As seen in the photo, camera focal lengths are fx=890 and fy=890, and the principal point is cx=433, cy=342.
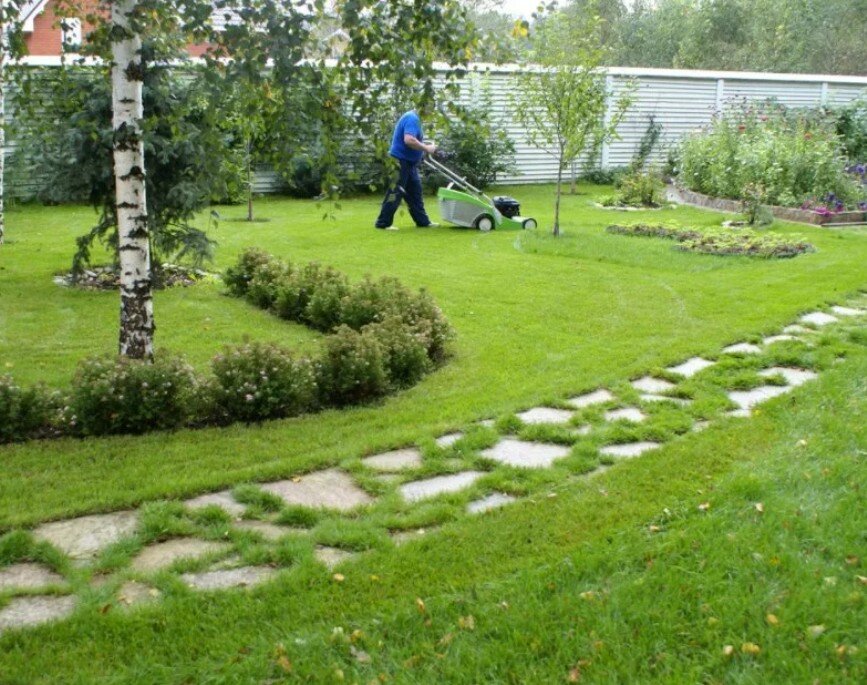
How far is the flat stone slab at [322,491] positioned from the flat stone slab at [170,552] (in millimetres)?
503

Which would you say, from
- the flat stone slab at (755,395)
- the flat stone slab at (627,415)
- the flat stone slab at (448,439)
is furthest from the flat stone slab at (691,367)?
the flat stone slab at (448,439)

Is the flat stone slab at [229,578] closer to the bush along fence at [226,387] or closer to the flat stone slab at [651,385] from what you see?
the bush along fence at [226,387]

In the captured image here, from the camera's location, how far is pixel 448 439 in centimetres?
492

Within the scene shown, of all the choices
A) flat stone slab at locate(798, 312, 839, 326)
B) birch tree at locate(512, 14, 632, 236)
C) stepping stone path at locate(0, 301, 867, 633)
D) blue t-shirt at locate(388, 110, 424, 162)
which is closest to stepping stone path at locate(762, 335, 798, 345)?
flat stone slab at locate(798, 312, 839, 326)

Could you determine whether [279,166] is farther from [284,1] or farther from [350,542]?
[350,542]

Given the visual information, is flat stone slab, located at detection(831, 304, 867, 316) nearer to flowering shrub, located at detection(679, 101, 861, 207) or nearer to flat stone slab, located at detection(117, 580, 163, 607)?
flowering shrub, located at detection(679, 101, 861, 207)

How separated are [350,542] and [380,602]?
1.69 ft

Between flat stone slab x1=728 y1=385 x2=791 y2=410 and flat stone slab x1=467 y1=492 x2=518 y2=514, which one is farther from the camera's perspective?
flat stone slab x1=728 y1=385 x2=791 y2=410

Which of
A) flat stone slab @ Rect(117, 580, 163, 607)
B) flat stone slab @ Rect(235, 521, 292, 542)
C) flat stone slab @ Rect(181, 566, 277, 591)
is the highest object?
flat stone slab @ Rect(235, 521, 292, 542)

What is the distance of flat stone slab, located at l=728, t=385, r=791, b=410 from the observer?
5406mm

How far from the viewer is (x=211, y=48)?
3836 mm

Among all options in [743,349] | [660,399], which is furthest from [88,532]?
[743,349]

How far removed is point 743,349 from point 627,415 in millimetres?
1843

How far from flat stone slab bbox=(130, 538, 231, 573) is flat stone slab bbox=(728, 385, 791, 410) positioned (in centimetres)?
327
